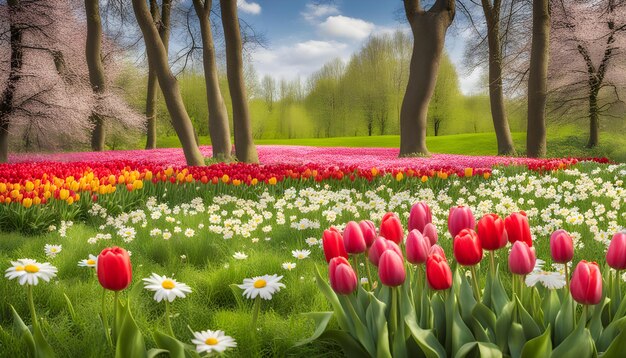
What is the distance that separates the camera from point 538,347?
1719 millimetres

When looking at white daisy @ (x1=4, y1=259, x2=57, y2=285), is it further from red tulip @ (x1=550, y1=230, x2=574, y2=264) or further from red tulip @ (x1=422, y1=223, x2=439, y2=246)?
red tulip @ (x1=550, y1=230, x2=574, y2=264)

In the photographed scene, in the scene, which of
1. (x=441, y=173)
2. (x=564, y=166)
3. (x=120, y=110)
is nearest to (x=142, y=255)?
(x=441, y=173)

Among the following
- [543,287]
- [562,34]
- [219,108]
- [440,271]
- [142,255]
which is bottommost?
[142,255]

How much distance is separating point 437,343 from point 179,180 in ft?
20.8

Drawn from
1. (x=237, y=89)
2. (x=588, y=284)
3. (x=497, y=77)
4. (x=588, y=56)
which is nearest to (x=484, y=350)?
(x=588, y=284)

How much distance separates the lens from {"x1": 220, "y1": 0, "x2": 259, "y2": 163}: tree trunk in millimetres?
13024

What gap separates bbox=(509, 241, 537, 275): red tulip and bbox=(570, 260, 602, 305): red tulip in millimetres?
163

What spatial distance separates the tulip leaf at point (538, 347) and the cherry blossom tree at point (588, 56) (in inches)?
872

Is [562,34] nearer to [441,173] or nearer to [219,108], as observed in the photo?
[219,108]

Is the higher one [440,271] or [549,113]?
[549,113]

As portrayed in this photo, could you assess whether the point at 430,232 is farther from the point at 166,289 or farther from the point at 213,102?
the point at 213,102

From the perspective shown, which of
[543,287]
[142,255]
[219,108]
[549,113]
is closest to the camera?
[543,287]

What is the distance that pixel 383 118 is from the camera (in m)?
44.6

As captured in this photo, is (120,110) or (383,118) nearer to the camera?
(120,110)
